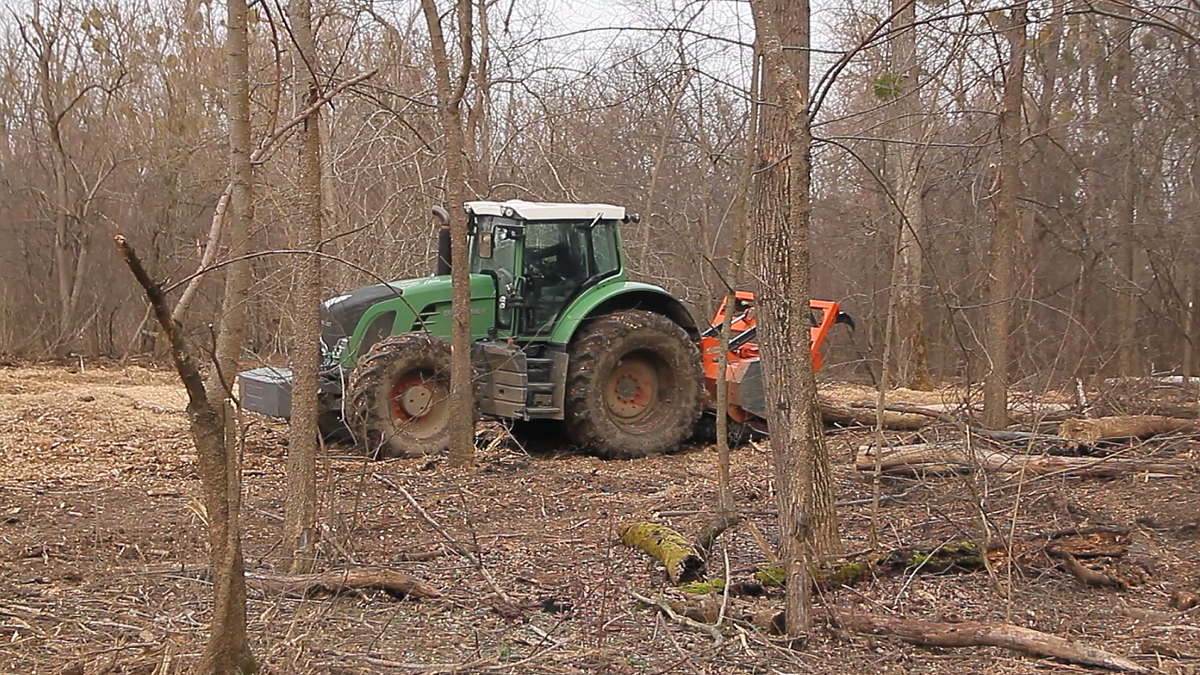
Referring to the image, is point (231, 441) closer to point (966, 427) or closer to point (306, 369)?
point (306, 369)

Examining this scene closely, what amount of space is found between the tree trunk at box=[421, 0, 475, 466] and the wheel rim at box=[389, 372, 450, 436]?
2.58 ft

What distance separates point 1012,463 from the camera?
793cm

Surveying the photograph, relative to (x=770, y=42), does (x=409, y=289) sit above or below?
below

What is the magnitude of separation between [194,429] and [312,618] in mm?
1343

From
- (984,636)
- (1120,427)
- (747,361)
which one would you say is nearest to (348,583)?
(984,636)

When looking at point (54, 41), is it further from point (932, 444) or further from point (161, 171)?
point (932, 444)

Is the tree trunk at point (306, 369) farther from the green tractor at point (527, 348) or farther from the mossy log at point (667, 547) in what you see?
the green tractor at point (527, 348)

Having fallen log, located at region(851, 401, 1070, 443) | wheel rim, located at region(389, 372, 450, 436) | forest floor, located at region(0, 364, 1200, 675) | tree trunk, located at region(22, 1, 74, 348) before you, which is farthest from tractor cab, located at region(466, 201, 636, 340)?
tree trunk, located at region(22, 1, 74, 348)

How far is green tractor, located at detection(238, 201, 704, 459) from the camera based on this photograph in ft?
33.2

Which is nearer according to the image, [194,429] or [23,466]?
[194,429]

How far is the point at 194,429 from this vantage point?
3514 mm

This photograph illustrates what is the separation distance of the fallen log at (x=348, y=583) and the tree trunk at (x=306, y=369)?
12.9 inches

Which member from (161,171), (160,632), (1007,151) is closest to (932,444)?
(1007,151)

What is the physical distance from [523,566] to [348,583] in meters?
1.10
